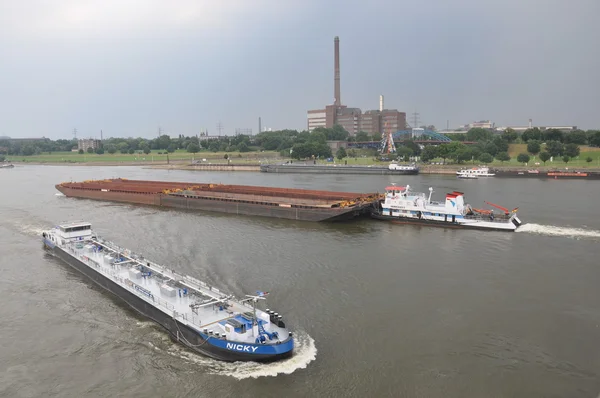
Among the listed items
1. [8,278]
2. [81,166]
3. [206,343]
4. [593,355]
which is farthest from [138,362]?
[81,166]

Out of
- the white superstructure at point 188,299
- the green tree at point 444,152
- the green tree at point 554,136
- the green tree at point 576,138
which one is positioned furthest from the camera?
the green tree at point 554,136

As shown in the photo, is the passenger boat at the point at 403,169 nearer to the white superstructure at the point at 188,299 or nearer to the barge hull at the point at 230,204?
the barge hull at the point at 230,204

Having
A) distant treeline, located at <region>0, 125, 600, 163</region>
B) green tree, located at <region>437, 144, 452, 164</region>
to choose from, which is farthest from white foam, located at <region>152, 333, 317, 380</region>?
green tree, located at <region>437, 144, 452, 164</region>

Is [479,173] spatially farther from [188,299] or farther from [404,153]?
[188,299]

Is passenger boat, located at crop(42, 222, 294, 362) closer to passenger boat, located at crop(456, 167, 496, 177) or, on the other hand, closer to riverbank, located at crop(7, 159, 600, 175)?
passenger boat, located at crop(456, 167, 496, 177)

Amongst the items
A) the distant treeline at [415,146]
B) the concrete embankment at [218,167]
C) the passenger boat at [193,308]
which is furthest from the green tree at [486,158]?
the passenger boat at [193,308]
